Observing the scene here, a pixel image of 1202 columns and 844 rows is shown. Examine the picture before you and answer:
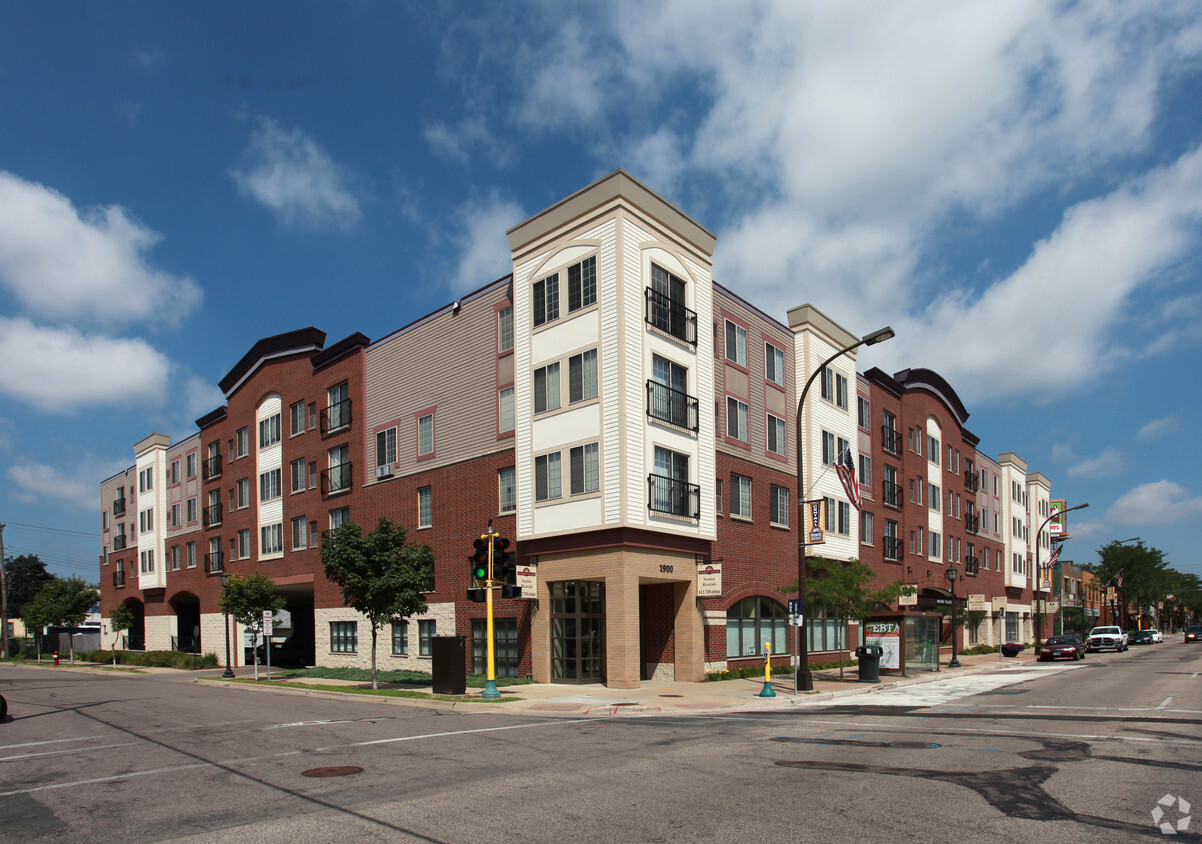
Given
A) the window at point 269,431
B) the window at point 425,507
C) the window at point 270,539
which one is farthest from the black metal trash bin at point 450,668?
the window at point 269,431

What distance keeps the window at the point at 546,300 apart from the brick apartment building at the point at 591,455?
0.08m

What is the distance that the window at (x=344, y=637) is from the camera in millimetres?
39750

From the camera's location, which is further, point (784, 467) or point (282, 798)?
point (784, 467)

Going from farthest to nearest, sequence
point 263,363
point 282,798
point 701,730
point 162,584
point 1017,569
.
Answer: point 1017,569, point 162,584, point 263,363, point 701,730, point 282,798

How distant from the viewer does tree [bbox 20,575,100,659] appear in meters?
62.2

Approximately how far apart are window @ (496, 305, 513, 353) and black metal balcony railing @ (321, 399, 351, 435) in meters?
11.7

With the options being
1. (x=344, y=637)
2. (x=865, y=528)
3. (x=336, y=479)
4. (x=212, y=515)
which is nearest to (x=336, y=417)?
(x=336, y=479)

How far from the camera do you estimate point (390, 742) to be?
14875mm

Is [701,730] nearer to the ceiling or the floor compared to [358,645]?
nearer to the ceiling

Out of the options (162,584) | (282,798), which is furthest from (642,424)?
(162,584)

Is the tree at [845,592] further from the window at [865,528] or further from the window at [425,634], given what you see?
the window at [425,634]

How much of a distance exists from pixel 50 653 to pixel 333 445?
4533 cm

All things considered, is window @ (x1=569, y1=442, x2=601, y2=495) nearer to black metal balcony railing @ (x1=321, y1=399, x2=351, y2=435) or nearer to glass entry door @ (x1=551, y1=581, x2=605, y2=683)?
glass entry door @ (x1=551, y1=581, x2=605, y2=683)

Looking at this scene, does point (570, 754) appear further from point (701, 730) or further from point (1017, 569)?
point (1017, 569)
